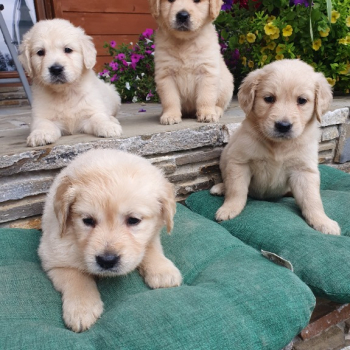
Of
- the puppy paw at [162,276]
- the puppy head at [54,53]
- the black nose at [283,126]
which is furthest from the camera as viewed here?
the puppy head at [54,53]

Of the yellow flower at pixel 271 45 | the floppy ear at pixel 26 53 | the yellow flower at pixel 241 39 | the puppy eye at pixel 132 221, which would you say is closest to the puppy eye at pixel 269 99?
the puppy eye at pixel 132 221

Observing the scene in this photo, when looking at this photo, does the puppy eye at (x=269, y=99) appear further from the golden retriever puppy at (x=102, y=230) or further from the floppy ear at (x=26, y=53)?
the floppy ear at (x=26, y=53)

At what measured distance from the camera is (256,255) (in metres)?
2.33

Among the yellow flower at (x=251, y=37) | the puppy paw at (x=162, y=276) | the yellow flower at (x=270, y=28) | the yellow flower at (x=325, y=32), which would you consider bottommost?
the puppy paw at (x=162, y=276)

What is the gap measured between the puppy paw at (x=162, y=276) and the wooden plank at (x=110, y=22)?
19.1ft

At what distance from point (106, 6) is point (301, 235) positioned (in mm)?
6120

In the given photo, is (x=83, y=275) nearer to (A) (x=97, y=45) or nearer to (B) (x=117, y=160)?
(B) (x=117, y=160)

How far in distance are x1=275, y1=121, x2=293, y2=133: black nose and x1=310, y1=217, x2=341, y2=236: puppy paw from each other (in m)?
0.70

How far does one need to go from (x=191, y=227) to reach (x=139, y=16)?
593cm

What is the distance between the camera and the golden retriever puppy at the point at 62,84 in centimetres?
304

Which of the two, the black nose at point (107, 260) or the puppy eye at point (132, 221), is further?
the puppy eye at point (132, 221)

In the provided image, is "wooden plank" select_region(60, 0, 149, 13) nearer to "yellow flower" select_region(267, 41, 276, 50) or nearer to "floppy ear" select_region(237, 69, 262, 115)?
"yellow flower" select_region(267, 41, 276, 50)

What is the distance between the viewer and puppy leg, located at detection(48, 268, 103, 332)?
1819 mm

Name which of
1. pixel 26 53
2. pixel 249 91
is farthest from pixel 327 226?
pixel 26 53
